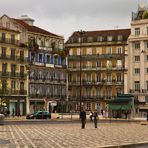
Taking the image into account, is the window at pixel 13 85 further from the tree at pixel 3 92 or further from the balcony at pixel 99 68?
the balcony at pixel 99 68

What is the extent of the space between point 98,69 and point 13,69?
72.9ft

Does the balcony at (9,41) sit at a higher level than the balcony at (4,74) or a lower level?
higher

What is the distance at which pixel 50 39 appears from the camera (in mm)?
120562

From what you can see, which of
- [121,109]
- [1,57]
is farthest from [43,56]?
[121,109]

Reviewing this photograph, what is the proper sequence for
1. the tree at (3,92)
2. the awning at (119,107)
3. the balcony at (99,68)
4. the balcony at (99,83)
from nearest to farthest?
the awning at (119,107) < the tree at (3,92) < the balcony at (99,83) < the balcony at (99,68)

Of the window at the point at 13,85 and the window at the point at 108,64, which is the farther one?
the window at the point at 108,64

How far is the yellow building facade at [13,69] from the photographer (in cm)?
10711

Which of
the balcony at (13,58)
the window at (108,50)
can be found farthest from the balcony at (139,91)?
the balcony at (13,58)

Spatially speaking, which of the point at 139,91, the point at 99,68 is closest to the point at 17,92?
the point at 99,68

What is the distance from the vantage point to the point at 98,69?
12425 cm

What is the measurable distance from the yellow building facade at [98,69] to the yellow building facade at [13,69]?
15.2m

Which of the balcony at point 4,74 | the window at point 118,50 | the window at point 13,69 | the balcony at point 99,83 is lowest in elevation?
the balcony at point 99,83

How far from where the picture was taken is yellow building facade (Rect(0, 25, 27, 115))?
351 ft

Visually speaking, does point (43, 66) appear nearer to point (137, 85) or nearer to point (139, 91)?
point (137, 85)
